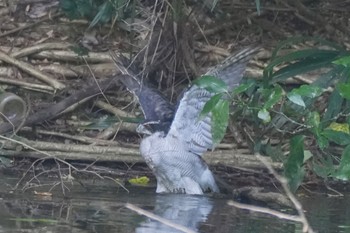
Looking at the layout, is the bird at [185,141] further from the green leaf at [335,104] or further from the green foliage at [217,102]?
the green foliage at [217,102]

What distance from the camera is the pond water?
536 cm

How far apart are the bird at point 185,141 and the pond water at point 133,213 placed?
0.65 feet

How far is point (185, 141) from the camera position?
24.3 ft

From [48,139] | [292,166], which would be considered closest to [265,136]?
[48,139]

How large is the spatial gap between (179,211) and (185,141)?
1270mm

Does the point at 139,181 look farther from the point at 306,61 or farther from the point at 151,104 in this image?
the point at 306,61

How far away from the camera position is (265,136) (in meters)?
8.28

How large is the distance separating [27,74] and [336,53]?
11.0ft

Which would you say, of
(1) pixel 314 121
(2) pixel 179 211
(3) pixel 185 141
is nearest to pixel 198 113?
(3) pixel 185 141

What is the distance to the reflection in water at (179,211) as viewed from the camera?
5.38m

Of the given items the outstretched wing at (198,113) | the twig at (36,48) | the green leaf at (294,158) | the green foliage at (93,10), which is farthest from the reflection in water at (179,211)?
the twig at (36,48)

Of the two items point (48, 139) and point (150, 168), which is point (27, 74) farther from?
point (150, 168)

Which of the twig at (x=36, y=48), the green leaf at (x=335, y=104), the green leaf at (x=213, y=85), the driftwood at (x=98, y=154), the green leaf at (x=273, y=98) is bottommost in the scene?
the driftwood at (x=98, y=154)

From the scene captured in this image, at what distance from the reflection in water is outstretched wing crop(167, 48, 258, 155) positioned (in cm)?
44
